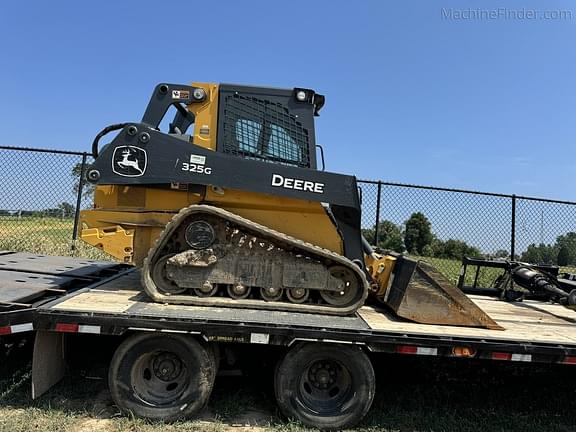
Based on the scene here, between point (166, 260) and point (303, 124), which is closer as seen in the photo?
point (166, 260)

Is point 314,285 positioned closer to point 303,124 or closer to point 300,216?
point 300,216

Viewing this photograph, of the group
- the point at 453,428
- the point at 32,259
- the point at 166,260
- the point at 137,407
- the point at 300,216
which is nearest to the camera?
the point at 137,407

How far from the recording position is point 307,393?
4238mm

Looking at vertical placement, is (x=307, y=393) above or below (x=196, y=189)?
below

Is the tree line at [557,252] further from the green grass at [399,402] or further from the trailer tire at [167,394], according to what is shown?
the trailer tire at [167,394]

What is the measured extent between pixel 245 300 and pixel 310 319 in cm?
70

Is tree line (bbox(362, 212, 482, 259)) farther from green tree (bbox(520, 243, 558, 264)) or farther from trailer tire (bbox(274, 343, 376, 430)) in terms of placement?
trailer tire (bbox(274, 343, 376, 430))

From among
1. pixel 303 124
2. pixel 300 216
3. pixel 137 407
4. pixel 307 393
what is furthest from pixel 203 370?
pixel 303 124

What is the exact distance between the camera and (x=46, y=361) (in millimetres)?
4148

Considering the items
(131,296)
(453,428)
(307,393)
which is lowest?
(453,428)

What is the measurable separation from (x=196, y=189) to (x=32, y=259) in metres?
3.39

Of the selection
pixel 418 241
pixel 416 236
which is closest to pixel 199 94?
pixel 416 236

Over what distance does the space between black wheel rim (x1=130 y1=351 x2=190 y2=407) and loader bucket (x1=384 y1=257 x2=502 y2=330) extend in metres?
2.18

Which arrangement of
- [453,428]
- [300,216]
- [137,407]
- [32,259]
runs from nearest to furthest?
[137,407], [453,428], [300,216], [32,259]
